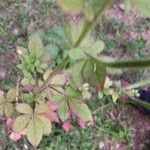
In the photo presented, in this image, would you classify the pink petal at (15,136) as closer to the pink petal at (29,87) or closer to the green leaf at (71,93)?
the pink petal at (29,87)

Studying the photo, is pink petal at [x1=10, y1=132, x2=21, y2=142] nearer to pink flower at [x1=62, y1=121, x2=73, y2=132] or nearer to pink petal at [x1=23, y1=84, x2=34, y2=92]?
pink flower at [x1=62, y1=121, x2=73, y2=132]

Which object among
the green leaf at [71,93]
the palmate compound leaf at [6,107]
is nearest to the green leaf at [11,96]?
the palmate compound leaf at [6,107]

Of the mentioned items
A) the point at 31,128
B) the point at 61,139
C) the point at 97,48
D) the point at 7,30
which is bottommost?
the point at 61,139

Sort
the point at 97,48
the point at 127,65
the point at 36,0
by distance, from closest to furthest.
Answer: the point at 127,65 < the point at 97,48 < the point at 36,0

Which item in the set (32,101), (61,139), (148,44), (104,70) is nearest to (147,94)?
(148,44)

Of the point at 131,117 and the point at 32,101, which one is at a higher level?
the point at 32,101

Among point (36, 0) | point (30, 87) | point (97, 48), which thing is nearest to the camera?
point (97, 48)

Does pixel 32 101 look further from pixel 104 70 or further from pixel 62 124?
pixel 104 70

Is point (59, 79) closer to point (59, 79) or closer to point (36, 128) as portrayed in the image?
point (59, 79)
